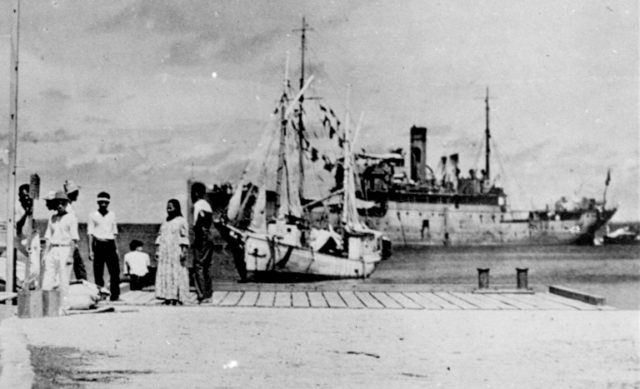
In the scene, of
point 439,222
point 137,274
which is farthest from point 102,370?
point 439,222

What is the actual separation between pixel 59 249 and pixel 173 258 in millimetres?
1432

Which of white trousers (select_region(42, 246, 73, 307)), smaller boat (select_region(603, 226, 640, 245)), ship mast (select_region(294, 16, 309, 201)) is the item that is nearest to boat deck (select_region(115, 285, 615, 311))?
white trousers (select_region(42, 246, 73, 307))

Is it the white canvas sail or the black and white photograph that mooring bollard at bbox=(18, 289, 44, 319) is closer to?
the black and white photograph

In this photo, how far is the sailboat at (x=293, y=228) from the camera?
20016 millimetres

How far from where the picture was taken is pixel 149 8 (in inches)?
466

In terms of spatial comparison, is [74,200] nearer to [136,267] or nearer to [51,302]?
[51,302]

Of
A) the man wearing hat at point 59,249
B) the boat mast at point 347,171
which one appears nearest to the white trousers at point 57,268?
the man wearing hat at point 59,249

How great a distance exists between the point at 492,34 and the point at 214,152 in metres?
5.86

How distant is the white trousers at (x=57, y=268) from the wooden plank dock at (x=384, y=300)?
3.21 feet

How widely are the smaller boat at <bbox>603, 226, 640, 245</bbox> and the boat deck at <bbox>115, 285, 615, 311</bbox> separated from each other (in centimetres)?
1237

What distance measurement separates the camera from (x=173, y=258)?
10.8 m

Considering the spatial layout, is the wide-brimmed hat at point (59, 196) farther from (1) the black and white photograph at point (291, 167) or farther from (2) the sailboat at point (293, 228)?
(2) the sailboat at point (293, 228)

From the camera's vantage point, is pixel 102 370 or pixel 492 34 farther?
pixel 492 34

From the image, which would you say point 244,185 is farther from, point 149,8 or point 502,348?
point 502,348
